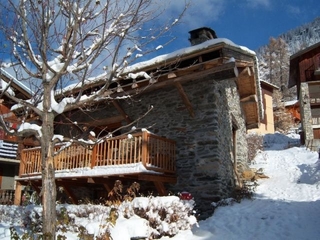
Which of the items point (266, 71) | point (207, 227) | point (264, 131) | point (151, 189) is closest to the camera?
point (207, 227)

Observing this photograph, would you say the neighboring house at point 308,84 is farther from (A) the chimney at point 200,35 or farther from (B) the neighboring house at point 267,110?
(A) the chimney at point 200,35

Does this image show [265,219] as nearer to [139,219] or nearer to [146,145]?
[139,219]

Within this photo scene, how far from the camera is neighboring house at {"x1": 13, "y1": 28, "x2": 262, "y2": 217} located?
822 cm

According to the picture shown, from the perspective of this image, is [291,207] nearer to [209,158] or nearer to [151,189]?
[209,158]

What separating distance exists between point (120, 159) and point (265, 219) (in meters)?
4.11

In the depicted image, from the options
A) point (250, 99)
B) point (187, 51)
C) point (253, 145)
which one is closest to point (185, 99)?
point (187, 51)

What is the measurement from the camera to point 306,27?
85500 millimetres

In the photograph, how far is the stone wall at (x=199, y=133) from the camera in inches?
340

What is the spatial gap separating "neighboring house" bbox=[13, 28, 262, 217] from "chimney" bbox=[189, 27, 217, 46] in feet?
8.13

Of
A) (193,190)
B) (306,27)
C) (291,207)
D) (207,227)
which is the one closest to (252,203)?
(291,207)

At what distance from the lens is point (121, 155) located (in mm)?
9414

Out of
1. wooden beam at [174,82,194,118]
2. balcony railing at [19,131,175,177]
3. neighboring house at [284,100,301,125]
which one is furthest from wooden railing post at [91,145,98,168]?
neighboring house at [284,100,301,125]

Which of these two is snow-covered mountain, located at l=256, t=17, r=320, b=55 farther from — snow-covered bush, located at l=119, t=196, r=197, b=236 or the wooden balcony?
snow-covered bush, located at l=119, t=196, r=197, b=236

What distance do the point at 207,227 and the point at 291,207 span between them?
250 cm
